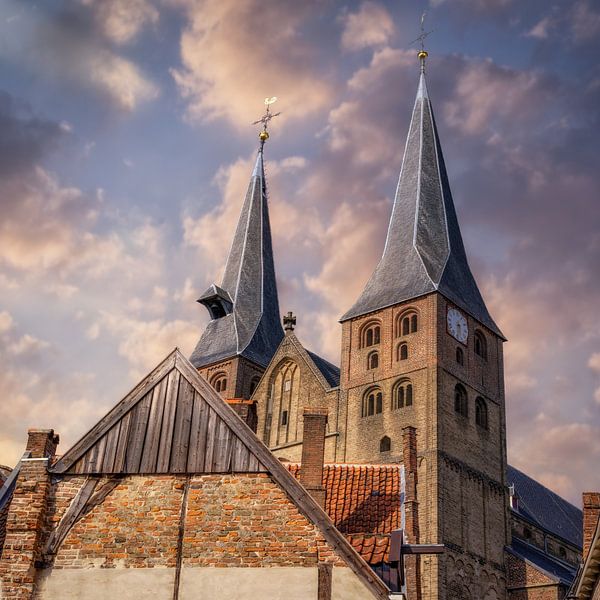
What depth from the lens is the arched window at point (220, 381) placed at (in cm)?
5494

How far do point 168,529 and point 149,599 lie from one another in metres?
1.13

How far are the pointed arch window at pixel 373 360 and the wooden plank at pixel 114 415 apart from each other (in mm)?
30514

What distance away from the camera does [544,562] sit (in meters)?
45.1

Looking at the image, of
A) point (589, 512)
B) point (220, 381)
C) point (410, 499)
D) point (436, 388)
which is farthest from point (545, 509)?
point (410, 499)

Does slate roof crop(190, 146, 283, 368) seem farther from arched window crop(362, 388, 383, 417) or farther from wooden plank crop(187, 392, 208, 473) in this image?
wooden plank crop(187, 392, 208, 473)

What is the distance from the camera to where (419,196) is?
52.3m

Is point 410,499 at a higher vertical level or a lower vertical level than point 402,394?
lower

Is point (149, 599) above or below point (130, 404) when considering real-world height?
below

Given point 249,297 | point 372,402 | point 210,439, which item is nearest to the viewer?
point 210,439

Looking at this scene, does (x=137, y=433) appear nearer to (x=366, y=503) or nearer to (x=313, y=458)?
(x=313, y=458)

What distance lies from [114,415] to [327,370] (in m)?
35.9

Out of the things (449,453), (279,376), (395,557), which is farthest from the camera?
(279,376)

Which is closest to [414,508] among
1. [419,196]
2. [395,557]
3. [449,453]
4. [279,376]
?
[395,557]

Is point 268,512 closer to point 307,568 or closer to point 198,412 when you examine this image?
point 307,568
